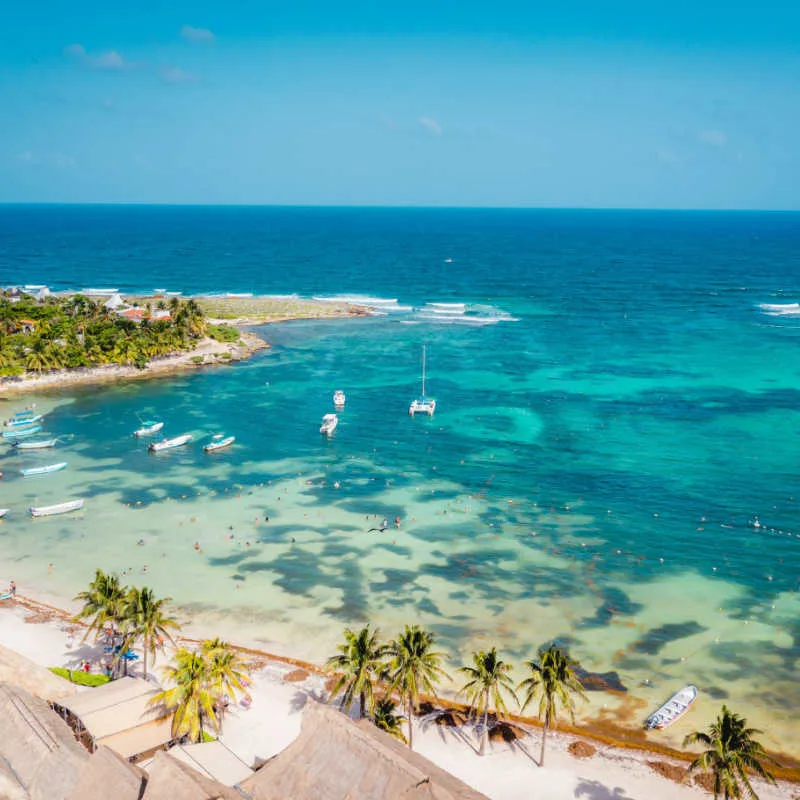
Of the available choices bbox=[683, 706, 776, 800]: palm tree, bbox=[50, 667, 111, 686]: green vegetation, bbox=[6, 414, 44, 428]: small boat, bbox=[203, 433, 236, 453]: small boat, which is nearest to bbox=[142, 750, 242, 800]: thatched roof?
bbox=[50, 667, 111, 686]: green vegetation

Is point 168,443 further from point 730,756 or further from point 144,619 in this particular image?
point 730,756

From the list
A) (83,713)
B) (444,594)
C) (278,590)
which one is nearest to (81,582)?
(278,590)

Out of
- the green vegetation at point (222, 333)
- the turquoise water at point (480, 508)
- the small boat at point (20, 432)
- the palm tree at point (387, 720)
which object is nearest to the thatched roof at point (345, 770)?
the palm tree at point (387, 720)

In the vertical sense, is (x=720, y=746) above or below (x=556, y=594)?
above

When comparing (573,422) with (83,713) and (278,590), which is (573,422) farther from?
(83,713)

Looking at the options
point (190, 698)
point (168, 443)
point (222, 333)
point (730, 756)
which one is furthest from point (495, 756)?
point (222, 333)
